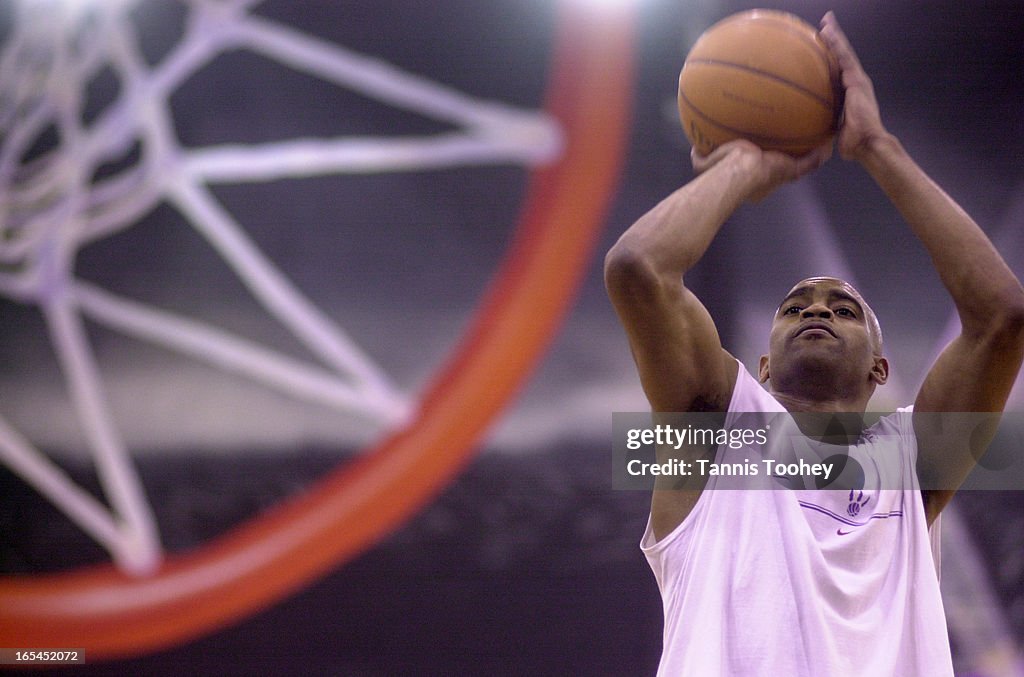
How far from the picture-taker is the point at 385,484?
2.34m

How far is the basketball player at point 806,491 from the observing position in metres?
1.14

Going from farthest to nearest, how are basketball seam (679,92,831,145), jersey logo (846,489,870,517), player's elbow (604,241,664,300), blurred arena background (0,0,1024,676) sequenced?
blurred arena background (0,0,1024,676) → basketball seam (679,92,831,145) → jersey logo (846,489,870,517) → player's elbow (604,241,664,300)

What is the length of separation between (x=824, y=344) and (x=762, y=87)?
1.32 ft

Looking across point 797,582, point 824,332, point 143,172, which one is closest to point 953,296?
point 824,332

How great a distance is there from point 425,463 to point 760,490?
1.24 metres

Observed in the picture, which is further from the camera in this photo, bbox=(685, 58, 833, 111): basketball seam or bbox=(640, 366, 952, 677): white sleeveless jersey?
bbox=(685, 58, 833, 111): basketball seam

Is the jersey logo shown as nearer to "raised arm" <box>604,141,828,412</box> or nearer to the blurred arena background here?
"raised arm" <box>604,141,828,412</box>

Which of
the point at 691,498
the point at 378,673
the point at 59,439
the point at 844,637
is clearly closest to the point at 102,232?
the point at 59,439

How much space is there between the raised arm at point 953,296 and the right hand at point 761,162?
0.18 ft

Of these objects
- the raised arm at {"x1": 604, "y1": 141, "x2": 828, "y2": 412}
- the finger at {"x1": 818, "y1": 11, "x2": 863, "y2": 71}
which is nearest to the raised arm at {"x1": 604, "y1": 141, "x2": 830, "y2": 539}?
the raised arm at {"x1": 604, "y1": 141, "x2": 828, "y2": 412}

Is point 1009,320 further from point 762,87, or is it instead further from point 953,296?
point 762,87

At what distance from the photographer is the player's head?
1334 mm

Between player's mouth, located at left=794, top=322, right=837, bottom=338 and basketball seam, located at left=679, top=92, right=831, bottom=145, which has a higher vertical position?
basketball seam, located at left=679, top=92, right=831, bottom=145

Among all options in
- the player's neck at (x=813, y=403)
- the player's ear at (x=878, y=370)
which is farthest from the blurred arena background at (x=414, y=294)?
the player's neck at (x=813, y=403)
